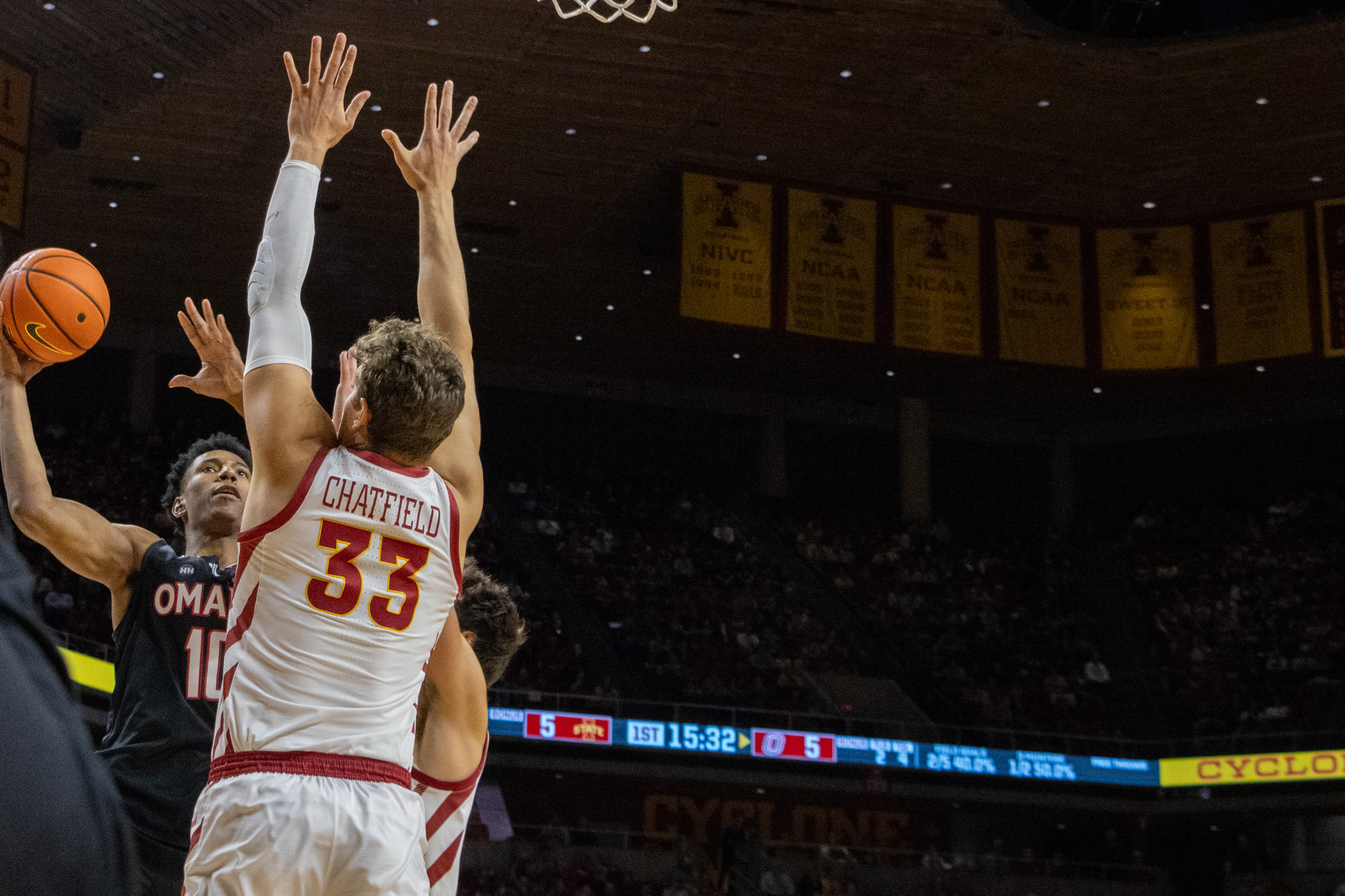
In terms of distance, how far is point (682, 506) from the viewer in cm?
2456

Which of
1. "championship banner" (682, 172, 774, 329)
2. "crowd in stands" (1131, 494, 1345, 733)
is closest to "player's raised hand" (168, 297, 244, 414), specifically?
"championship banner" (682, 172, 774, 329)

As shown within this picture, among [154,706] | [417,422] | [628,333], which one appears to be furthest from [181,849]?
[628,333]

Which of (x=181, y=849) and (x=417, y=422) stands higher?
(x=417, y=422)

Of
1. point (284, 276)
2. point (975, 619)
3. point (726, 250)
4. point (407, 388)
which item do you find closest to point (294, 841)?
point (407, 388)

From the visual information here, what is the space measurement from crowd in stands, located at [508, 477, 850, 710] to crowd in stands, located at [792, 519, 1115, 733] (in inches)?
48.1

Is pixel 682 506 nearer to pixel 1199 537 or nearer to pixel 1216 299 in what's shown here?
pixel 1199 537

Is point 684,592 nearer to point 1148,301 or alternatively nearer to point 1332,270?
point 1148,301

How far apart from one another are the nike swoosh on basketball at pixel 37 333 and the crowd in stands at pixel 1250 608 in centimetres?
1938

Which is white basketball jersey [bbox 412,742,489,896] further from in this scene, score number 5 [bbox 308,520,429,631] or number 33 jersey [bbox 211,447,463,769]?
score number 5 [bbox 308,520,429,631]

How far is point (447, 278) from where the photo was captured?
3211mm

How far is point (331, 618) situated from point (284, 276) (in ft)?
2.25

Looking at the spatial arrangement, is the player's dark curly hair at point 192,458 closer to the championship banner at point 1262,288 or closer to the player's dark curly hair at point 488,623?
the player's dark curly hair at point 488,623

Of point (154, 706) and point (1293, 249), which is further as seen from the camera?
point (1293, 249)

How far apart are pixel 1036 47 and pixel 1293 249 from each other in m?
4.15
